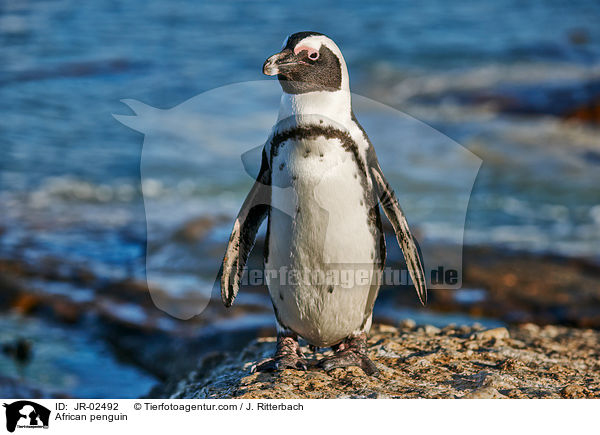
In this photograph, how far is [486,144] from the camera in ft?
31.4

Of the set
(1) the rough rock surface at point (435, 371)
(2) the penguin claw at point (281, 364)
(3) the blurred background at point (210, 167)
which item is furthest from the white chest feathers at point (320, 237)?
(3) the blurred background at point (210, 167)

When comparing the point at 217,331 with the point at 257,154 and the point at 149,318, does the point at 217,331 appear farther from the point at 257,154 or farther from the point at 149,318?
the point at 257,154

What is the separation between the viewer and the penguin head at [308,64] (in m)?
2.22

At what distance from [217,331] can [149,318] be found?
1.75 ft

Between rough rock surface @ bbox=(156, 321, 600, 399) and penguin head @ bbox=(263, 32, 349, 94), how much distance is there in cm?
101

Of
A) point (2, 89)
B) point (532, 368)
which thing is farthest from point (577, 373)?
point (2, 89)

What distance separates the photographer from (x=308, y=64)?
224 cm

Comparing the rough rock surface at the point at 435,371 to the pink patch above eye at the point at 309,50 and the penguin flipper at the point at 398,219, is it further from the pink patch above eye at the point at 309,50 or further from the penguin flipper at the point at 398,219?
the pink patch above eye at the point at 309,50

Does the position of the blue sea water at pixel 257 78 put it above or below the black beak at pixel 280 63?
above

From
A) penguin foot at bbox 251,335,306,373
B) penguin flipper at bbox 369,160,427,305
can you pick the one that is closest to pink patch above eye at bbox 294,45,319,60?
penguin flipper at bbox 369,160,427,305

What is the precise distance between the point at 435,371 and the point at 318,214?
0.75 m

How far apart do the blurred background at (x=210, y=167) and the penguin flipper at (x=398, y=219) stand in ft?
5.77

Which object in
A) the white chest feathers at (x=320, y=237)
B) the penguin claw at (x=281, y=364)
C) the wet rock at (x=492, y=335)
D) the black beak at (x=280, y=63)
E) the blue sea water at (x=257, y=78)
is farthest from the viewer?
the blue sea water at (x=257, y=78)

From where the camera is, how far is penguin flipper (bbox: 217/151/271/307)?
2488 millimetres
